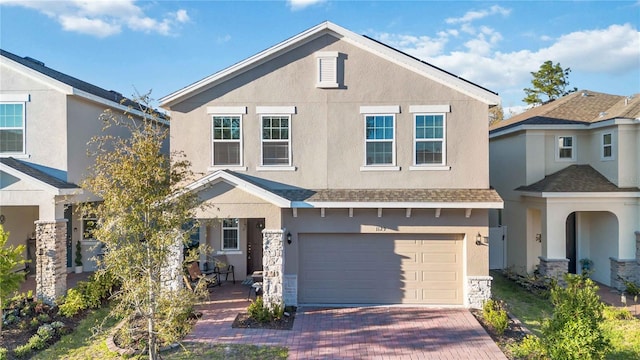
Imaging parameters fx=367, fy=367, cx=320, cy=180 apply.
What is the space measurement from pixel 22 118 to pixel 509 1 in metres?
17.6

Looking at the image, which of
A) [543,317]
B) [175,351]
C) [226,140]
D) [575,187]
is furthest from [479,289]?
[226,140]

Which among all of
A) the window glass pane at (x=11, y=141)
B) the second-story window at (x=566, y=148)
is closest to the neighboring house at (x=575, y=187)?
the second-story window at (x=566, y=148)

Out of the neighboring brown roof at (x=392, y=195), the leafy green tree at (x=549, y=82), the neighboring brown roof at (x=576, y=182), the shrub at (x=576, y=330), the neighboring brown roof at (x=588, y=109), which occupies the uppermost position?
the leafy green tree at (x=549, y=82)

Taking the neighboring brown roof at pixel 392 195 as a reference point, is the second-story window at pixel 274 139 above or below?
above

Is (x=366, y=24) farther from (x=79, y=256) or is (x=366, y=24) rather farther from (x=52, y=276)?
(x=79, y=256)

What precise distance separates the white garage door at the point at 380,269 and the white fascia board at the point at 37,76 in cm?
900

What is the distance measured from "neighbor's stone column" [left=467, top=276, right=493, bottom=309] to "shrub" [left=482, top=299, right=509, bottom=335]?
31 centimetres

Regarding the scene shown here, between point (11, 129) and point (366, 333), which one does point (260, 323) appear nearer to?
point (366, 333)

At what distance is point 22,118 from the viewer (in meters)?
12.0

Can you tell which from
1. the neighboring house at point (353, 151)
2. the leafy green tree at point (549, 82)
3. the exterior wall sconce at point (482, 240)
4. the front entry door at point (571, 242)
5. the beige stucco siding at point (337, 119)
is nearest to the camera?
the exterior wall sconce at point (482, 240)

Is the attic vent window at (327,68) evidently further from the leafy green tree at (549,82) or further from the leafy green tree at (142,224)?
the leafy green tree at (549,82)

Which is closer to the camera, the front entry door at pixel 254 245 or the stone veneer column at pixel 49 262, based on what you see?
the stone veneer column at pixel 49 262

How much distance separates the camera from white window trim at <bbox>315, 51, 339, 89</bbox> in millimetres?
11500

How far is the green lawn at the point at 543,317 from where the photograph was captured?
8335 mm
